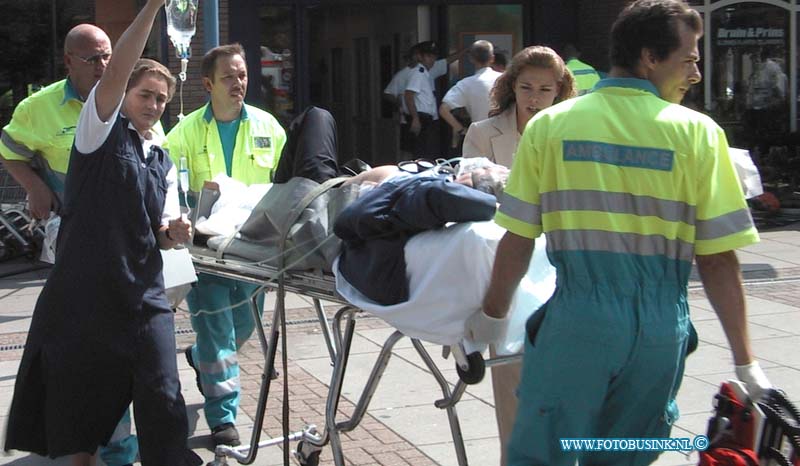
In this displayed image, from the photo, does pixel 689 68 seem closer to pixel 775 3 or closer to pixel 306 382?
pixel 306 382

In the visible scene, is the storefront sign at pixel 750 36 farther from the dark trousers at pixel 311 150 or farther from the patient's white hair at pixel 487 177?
the patient's white hair at pixel 487 177

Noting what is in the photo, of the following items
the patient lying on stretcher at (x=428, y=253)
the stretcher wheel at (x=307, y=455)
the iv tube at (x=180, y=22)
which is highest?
the iv tube at (x=180, y=22)

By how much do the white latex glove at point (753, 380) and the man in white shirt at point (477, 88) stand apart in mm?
8034

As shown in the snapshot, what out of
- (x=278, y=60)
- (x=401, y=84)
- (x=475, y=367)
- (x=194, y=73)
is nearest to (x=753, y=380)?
(x=475, y=367)

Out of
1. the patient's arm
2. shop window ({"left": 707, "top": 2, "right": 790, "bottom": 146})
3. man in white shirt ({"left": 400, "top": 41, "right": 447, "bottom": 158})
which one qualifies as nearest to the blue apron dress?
the patient's arm

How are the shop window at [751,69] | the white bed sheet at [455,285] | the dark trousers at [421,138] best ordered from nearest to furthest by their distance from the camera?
the white bed sheet at [455,285], the dark trousers at [421,138], the shop window at [751,69]

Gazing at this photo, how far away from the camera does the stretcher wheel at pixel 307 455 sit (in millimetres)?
4895

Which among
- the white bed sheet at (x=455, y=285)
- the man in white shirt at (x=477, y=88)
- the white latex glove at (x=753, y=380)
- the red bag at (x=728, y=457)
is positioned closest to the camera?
the red bag at (x=728, y=457)

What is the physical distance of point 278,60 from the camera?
13.6m

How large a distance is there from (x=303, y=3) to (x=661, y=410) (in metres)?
11.0

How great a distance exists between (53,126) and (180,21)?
2709mm

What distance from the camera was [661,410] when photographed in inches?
123

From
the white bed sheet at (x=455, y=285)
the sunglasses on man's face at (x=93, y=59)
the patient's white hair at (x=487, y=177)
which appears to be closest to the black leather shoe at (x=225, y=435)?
the sunglasses on man's face at (x=93, y=59)

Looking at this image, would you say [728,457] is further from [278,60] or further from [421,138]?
[278,60]
